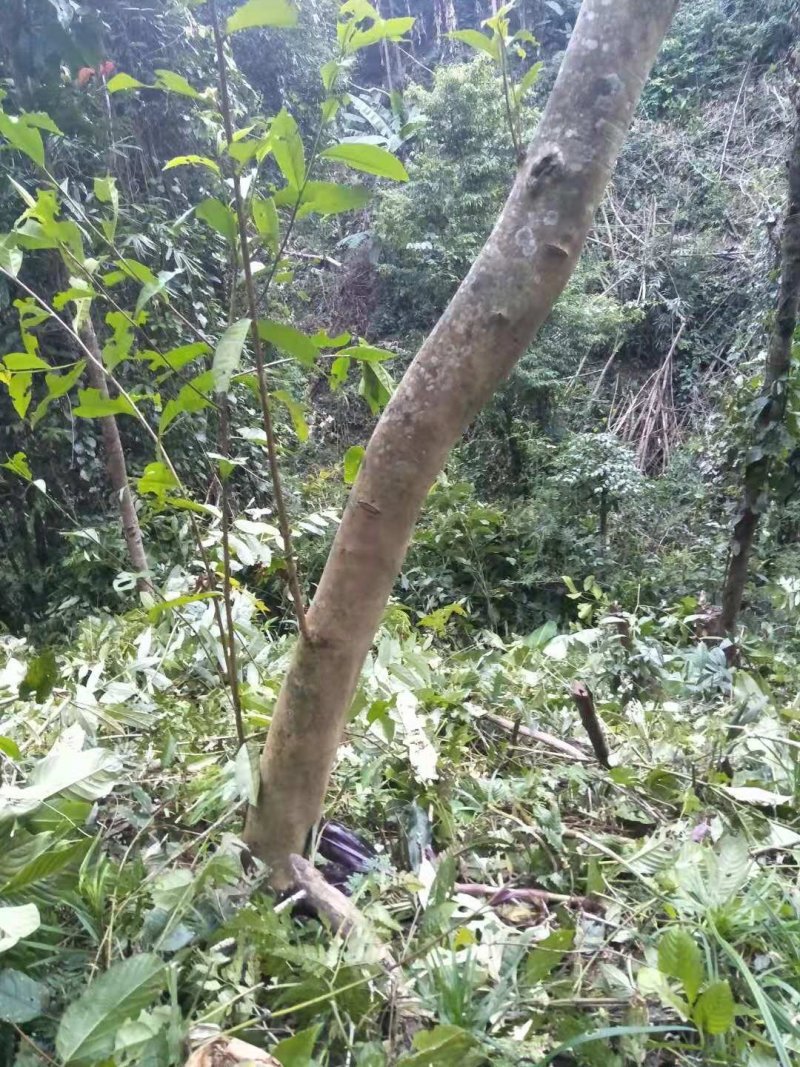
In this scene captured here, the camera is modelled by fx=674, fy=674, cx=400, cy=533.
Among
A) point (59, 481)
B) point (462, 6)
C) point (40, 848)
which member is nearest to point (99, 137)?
point (59, 481)

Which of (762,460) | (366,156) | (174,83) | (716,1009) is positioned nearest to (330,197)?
(366,156)

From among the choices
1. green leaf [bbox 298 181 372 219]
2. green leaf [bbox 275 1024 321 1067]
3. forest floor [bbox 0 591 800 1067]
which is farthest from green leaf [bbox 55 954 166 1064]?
green leaf [bbox 298 181 372 219]

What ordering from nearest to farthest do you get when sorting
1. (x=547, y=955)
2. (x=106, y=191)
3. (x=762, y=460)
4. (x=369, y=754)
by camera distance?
(x=547, y=955) → (x=106, y=191) → (x=369, y=754) → (x=762, y=460)

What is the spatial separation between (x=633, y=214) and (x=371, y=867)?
7282 millimetres

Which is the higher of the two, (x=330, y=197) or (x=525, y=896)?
(x=330, y=197)

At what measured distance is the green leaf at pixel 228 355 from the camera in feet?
1.55

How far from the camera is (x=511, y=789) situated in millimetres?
814

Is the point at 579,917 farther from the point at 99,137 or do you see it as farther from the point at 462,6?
the point at 462,6

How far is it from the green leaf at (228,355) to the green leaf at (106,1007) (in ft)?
1.36

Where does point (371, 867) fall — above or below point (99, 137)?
below

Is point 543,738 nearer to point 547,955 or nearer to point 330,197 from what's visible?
point 547,955

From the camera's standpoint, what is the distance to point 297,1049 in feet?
1.44

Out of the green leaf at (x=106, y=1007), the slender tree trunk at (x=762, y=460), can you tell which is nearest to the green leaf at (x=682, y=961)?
the green leaf at (x=106, y=1007)

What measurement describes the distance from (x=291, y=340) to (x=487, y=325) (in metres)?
0.16
